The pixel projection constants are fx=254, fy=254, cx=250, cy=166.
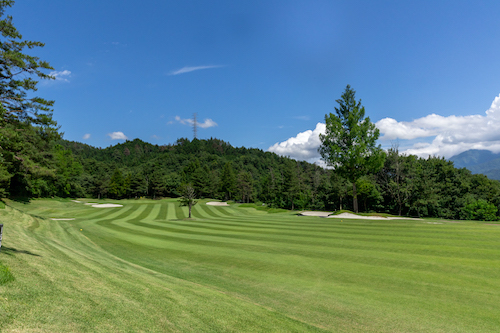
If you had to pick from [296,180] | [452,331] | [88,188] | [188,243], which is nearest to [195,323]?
[452,331]

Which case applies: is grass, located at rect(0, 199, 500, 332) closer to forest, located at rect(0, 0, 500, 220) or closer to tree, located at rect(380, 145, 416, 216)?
forest, located at rect(0, 0, 500, 220)

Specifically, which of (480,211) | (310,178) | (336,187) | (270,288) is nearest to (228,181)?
(310,178)

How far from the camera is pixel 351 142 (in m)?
32.0

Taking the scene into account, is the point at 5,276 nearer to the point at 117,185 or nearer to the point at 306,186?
the point at 306,186

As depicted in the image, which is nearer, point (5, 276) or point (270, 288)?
point (5, 276)

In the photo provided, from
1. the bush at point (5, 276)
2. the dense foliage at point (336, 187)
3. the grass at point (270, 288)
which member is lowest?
the grass at point (270, 288)

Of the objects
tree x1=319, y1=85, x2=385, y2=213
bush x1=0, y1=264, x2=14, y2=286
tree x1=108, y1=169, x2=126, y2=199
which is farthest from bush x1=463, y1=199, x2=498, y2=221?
tree x1=108, y1=169, x2=126, y2=199

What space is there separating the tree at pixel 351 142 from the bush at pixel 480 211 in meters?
23.4

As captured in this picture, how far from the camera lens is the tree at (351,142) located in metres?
→ 31.3

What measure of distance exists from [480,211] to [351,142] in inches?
1093

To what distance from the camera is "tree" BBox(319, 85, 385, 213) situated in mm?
31297

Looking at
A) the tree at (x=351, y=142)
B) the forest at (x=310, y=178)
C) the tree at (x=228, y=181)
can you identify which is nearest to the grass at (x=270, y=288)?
the forest at (x=310, y=178)

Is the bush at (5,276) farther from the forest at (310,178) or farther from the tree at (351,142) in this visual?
the tree at (351,142)

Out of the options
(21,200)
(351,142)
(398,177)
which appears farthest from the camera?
(21,200)
